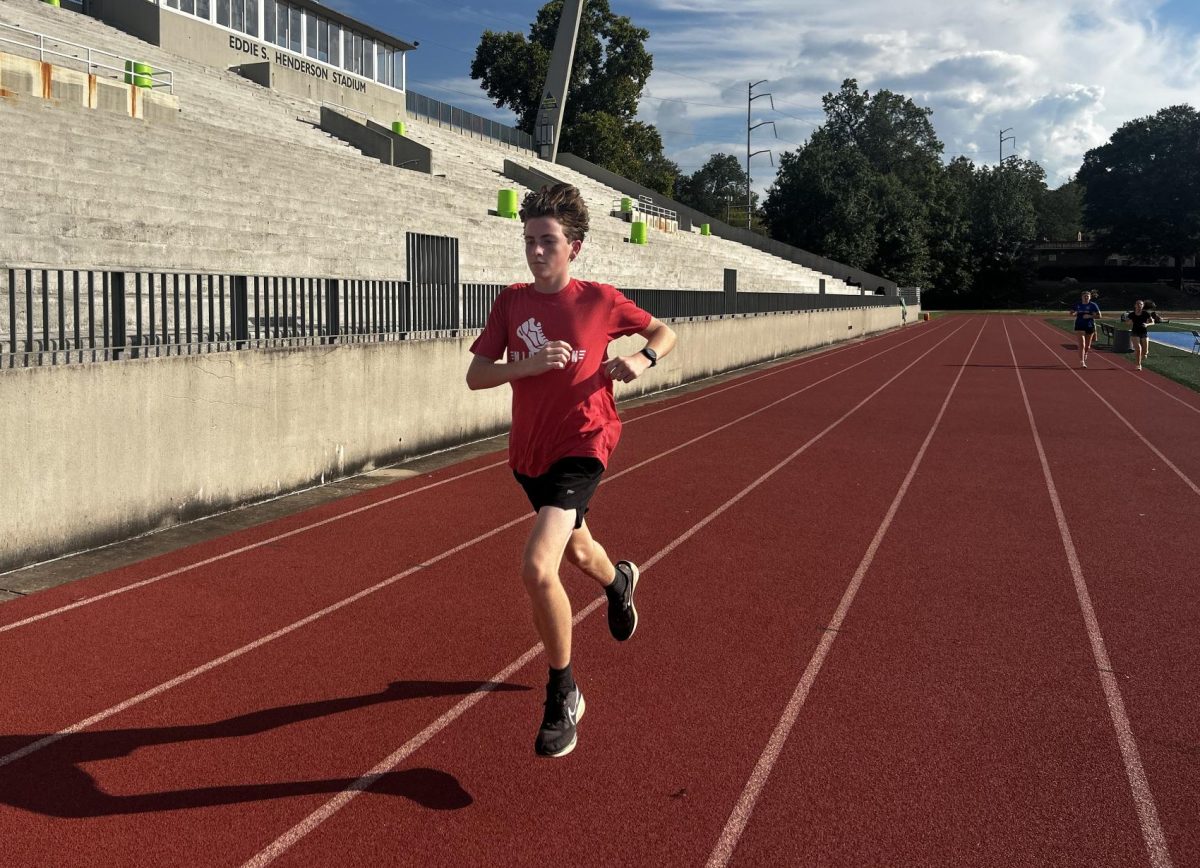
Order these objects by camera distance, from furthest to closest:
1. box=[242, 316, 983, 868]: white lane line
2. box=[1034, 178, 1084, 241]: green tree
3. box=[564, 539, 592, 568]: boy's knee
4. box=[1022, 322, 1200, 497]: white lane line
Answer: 1. box=[1034, 178, 1084, 241]: green tree
2. box=[1022, 322, 1200, 497]: white lane line
3. box=[564, 539, 592, 568]: boy's knee
4. box=[242, 316, 983, 868]: white lane line

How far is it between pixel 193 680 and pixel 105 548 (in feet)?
8.77

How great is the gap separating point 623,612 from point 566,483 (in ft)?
3.66

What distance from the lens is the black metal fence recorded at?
20.6 ft

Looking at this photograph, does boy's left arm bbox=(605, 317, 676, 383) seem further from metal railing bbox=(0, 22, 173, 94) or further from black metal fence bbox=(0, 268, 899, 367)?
metal railing bbox=(0, 22, 173, 94)

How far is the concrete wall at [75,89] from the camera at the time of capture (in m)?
17.5

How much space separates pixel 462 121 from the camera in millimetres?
50562

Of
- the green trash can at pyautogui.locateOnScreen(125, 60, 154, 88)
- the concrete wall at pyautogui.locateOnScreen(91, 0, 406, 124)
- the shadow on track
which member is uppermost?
the concrete wall at pyautogui.locateOnScreen(91, 0, 406, 124)

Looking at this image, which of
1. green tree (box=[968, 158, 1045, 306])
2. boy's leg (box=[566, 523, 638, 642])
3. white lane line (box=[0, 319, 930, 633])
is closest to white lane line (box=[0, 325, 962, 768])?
white lane line (box=[0, 319, 930, 633])

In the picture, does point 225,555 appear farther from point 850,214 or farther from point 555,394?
point 850,214

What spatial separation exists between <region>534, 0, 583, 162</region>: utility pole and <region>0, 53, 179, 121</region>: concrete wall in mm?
36730

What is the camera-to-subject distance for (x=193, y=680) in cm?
451

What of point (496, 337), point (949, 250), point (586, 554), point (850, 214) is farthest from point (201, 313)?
point (949, 250)

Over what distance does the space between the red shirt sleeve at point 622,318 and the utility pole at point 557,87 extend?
53.3 m

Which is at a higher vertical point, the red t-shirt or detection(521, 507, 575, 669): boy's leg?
the red t-shirt
